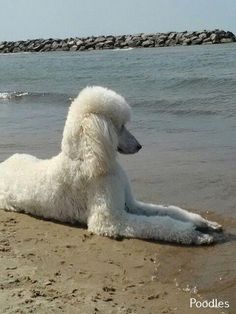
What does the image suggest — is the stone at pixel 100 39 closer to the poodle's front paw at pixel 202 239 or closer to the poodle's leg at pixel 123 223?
the poodle's leg at pixel 123 223

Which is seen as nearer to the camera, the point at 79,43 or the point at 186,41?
the point at 186,41

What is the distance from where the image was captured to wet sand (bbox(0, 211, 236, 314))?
3420 millimetres

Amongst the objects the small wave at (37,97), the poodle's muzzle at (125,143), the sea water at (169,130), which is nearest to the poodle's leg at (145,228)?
the poodle's muzzle at (125,143)

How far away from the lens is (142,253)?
4.36 meters

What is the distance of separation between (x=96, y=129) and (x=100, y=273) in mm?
1254

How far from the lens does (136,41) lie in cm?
5888

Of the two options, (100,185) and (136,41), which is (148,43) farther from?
(100,185)

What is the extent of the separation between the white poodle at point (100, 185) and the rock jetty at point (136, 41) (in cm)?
5181

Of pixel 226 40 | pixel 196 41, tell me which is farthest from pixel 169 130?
pixel 226 40

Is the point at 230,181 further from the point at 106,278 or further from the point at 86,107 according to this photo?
the point at 106,278

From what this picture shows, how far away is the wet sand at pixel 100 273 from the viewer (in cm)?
342

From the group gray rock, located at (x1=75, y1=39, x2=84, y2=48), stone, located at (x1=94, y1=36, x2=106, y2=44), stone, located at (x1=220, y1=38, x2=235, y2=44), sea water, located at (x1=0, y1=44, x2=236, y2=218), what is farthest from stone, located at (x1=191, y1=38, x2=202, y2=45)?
sea water, located at (x1=0, y1=44, x2=236, y2=218)

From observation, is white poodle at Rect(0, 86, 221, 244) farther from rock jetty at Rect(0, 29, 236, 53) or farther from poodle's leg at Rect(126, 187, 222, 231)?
rock jetty at Rect(0, 29, 236, 53)

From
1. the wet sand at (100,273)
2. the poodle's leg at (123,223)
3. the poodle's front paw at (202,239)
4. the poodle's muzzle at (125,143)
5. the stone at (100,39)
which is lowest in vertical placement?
the wet sand at (100,273)
